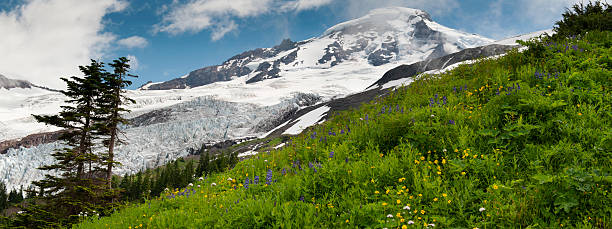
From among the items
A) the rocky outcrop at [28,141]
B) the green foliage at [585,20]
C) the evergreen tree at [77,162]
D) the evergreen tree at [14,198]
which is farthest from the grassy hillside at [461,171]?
the rocky outcrop at [28,141]

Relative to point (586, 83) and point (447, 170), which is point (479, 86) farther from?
point (447, 170)

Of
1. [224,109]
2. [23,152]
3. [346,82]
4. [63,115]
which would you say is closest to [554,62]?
[63,115]

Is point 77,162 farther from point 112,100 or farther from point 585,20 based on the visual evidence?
point 585,20

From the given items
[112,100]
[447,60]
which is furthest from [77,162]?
[447,60]

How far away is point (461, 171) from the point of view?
383 cm

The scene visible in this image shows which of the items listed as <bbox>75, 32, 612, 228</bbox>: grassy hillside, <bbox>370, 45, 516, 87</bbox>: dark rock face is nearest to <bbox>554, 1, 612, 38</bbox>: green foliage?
<bbox>75, 32, 612, 228</bbox>: grassy hillside

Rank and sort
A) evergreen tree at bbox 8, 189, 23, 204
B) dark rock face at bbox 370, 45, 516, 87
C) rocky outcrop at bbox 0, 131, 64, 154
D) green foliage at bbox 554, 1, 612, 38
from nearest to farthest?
1. green foliage at bbox 554, 1, 612, 38
2. dark rock face at bbox 370, 45, 516, 87
3. evergreen tree at bbox 8, 189, 23, 204
4. rocky outcrop at bbox 0, 131, 64, 154

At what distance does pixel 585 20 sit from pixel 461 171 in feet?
29.8

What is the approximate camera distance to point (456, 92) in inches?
269

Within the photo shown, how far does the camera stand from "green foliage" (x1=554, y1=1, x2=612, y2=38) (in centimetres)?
849

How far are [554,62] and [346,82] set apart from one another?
179 m

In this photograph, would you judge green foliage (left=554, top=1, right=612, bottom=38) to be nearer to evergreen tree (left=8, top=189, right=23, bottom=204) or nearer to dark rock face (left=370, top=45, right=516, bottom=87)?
dark rock face (left=370, top=45, right=516, bottom=87)

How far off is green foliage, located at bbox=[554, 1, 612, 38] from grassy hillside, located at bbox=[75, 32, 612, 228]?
3.06 metres

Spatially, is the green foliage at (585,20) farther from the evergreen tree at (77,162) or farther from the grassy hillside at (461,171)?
the evergreen tree at (77,162)
